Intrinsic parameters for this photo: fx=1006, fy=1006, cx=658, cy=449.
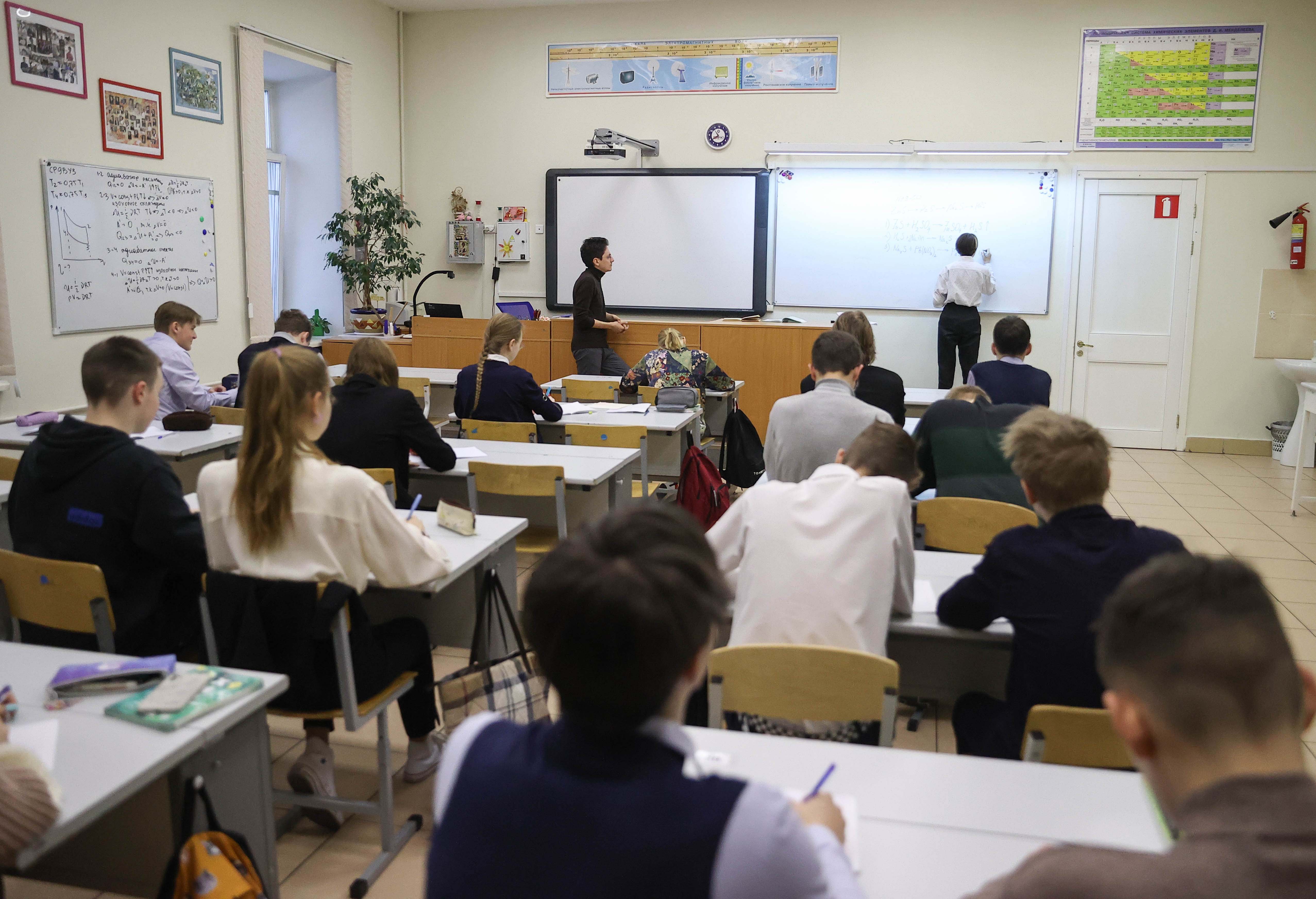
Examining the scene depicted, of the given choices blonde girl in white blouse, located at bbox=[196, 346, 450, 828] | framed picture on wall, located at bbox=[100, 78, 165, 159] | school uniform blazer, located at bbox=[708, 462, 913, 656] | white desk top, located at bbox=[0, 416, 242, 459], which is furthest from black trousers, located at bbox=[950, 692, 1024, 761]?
framed picture on wall, located at bbox=[100, 78, 165, 159]

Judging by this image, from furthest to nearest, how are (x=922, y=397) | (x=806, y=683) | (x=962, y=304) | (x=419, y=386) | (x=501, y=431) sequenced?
(x=962, y=304) → (x=419, y=386) → (x=922, y=397) → (x=501, y=431) → (x=806, y=683)

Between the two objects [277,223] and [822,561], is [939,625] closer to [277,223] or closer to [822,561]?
[822,561]

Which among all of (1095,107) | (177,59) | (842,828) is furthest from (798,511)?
(1095,107)

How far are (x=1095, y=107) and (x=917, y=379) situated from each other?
2.56 m

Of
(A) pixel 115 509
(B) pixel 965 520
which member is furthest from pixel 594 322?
(A) pixel 115 509

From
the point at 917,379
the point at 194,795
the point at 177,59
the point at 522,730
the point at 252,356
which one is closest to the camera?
the point at 522,730

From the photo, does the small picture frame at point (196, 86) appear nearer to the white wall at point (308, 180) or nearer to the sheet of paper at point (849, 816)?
the white wall at point (308, 180)

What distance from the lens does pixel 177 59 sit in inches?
267

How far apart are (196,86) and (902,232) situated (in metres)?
5.52

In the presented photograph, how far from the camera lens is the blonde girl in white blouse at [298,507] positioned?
2271 millimetres

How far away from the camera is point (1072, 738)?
5.65 feet

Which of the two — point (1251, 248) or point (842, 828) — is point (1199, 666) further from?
point (1251, 248)

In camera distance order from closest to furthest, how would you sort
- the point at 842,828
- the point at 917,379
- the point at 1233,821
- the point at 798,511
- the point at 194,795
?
the point at 1233,821 < the point at 842,828 < the point at 194,795 < the point at 798,511 < the point at 917,379

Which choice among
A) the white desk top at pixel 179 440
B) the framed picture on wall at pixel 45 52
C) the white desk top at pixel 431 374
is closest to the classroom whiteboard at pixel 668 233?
the white desk top at pixel 431 374
